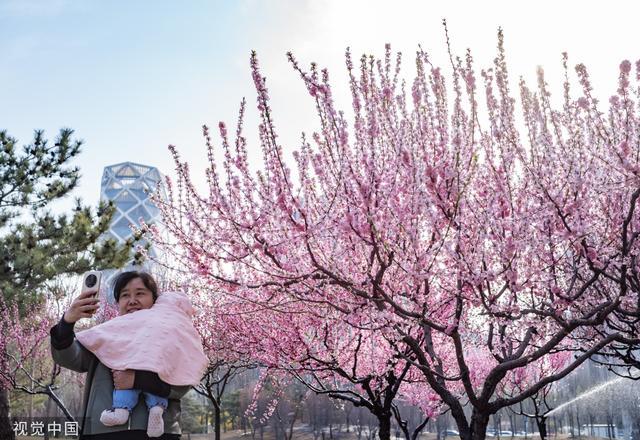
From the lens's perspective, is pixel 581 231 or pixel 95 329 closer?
pixel 95 329

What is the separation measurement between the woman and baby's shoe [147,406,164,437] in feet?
0.24

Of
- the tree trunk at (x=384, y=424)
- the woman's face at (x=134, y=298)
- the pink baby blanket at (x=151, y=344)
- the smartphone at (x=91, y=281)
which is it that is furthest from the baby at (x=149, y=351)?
the tree trunk at (x=384, y=424)

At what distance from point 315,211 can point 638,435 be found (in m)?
27.8

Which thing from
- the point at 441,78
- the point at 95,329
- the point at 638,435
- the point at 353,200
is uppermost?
the point at 441,78

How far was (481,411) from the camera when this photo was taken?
15.8 ft

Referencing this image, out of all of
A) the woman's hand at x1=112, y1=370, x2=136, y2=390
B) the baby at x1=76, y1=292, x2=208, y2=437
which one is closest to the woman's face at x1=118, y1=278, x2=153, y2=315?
the baby at x1=76, y1=292, x2=208, y2=437

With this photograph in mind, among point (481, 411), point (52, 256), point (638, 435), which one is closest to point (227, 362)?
point (52, 256)

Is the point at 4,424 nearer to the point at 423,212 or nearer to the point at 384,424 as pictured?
the point at 384,424

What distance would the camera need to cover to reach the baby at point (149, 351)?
2748 millimetres

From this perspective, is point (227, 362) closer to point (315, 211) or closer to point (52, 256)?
point (52, 256)

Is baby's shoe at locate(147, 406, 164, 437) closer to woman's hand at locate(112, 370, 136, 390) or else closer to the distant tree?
woman's hand at locate(112, 370, 136, 390)

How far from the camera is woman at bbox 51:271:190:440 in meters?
2.74

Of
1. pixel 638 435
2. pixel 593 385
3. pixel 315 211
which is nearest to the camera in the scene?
pixel 315 211

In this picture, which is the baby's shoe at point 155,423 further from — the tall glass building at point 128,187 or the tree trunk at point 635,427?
the tall glass building at point 128,187
